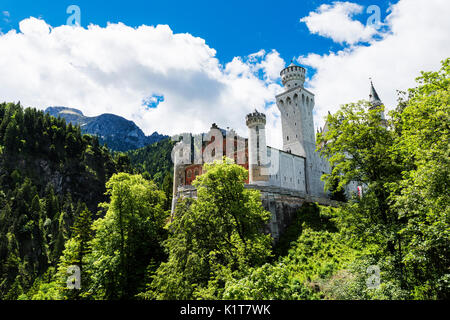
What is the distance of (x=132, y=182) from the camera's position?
36.8 meters

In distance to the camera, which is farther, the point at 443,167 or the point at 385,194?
the point at 385,194

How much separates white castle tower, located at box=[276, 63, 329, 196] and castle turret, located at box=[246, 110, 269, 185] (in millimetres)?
9971

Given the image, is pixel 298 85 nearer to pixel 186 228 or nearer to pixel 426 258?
pixel 186 228

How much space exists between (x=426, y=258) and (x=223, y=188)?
13795 millimetres

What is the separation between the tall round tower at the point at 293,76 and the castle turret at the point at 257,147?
1326cm

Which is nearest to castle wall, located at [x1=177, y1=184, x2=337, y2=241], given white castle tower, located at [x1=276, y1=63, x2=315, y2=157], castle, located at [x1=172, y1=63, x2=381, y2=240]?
castle, located at [x1=172, y1=63, x2=381, y2=240]

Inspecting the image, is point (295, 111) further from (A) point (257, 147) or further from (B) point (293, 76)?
(A) point (257, 147)

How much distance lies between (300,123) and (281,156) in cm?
967

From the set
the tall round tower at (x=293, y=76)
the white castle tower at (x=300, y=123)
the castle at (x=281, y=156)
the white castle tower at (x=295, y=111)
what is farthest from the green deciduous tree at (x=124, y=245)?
the tall round tower at (x=293, y=76)

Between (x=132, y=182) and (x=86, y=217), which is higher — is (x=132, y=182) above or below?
above

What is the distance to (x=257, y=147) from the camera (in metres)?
45.6

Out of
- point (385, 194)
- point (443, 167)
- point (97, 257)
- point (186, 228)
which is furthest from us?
point (97, 257)

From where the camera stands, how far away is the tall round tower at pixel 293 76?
57.4 metres
